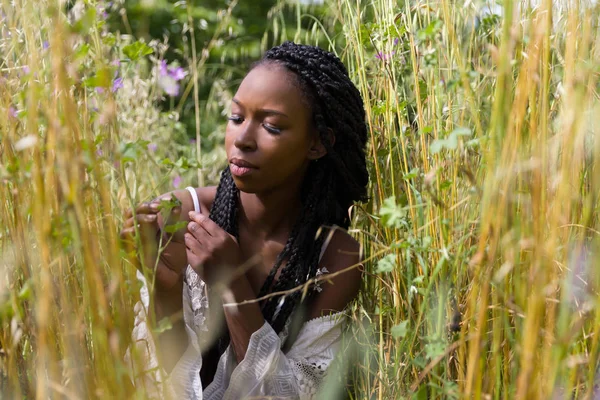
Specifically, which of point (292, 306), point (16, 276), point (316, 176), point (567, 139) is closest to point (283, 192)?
point (316, 176)

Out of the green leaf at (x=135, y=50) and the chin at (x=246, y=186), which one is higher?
the green leaf at (x=135, y=50)

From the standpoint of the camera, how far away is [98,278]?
1.04 metres

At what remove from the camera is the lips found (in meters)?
1.79

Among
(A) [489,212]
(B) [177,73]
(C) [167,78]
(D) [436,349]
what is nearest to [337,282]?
(D) [436,349]

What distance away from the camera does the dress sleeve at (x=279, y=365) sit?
1.75 metres

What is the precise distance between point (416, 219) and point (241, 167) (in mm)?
428

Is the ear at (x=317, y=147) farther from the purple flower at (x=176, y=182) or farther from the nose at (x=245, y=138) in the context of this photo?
the purple flower at (x=176, y=182)

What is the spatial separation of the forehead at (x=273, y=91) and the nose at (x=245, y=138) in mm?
57

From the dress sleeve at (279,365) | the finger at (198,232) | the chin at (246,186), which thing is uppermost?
the chin at (246,186)

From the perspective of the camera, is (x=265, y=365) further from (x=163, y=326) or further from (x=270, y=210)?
(x=163, y=326)

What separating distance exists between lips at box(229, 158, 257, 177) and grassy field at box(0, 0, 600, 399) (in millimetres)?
303

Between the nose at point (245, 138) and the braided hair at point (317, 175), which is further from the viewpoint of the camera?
the braided hair at point (317, 175)

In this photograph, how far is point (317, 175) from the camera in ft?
6.53

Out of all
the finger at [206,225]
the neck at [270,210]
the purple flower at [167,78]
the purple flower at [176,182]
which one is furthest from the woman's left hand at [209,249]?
the purple flower at [176,182]
